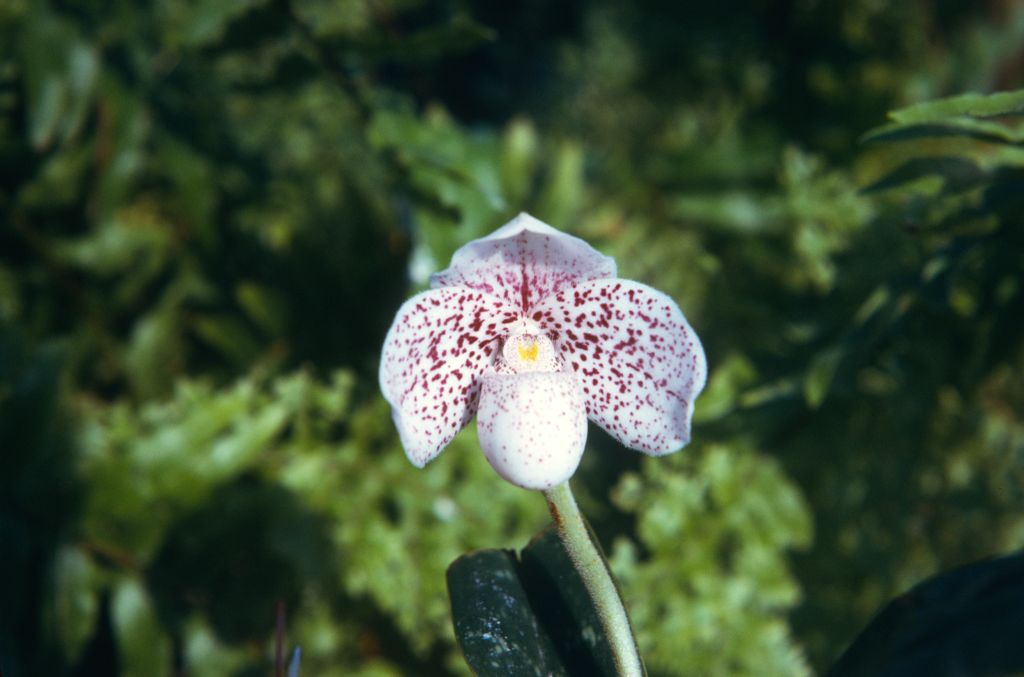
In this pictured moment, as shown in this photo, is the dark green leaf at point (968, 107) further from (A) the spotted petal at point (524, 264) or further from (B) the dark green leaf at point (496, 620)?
(B) the dark green leaf at point (496, 620)

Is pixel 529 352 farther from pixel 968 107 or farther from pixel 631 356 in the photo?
pixel 968 107

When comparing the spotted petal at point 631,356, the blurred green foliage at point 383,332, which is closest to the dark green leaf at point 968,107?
the blurred green foliage at point 383,332

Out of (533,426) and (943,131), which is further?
(943,131)

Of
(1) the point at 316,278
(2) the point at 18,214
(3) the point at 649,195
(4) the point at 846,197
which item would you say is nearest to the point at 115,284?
(2) the point at 18,214

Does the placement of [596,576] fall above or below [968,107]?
below

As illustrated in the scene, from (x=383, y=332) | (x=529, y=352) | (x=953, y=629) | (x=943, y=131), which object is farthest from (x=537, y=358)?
(x=383, y=332)

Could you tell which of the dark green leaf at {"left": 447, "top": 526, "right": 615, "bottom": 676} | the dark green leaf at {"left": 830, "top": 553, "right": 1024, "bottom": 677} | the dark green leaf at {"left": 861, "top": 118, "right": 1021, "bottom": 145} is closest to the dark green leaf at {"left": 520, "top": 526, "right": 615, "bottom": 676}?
the dark green leaf at {"left": 447, "top": 526, "right": 615, "bottom": 676}

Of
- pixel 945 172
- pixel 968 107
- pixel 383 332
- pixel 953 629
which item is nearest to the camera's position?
pixel 953 629

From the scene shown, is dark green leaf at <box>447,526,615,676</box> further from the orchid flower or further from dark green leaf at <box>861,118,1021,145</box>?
dark green leaf at <box>861,118,1021,145</box>
